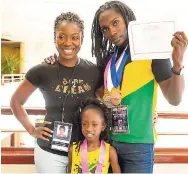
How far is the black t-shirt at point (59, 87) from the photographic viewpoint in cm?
112

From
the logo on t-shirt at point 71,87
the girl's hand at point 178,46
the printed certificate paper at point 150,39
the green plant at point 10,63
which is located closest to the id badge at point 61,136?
the logo on t-shirt at point 71,87

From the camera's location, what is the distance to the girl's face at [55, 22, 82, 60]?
111cm

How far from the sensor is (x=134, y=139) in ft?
3.46

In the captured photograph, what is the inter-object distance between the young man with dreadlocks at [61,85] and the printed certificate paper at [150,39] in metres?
0.24

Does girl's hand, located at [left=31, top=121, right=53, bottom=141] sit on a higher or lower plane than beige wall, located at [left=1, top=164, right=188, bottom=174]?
higher

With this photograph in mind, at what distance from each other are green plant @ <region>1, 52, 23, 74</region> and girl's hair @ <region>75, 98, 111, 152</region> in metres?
0.81

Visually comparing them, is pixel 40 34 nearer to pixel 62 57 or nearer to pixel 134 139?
pixel 62 57

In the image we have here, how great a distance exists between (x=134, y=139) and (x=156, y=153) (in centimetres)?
32

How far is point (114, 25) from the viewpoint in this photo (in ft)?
3.54

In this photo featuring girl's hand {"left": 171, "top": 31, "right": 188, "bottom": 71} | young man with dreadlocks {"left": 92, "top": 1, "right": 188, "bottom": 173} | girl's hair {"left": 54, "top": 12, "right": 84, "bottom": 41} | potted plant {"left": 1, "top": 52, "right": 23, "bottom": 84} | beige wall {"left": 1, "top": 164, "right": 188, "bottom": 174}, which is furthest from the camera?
potted plant {"left": 1, "top": 52, "right": 23, "bottom": 84}

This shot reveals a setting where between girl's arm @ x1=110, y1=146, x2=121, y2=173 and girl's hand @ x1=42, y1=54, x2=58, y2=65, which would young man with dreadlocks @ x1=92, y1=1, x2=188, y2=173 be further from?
girl's hand @ x1=42, y1=54, x2=58, y2=65

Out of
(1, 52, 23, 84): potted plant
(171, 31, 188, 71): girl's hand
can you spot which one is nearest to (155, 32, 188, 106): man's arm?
(171, 31, 188, 71): girl's hand

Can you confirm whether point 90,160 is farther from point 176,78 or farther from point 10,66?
point 10,66

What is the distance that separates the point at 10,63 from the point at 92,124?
99 cm
